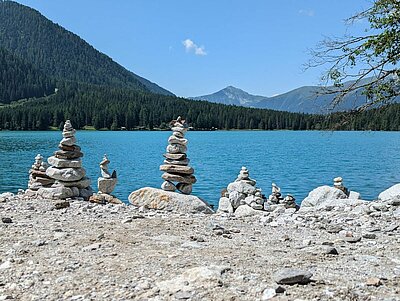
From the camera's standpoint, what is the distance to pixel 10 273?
24.0 feet

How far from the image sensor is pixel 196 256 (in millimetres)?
7945

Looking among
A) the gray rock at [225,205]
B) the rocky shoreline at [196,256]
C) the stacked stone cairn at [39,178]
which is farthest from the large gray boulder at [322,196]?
the stacked stone cairn at [39,178]

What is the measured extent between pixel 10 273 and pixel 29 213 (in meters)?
6.29

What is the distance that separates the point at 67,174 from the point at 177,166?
4330 mm

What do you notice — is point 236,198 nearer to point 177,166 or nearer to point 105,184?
point 177,166

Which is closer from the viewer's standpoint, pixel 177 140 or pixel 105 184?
pixel 177 140

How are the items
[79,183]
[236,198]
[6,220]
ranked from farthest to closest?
[236,198] < [79,183] < [6,220]

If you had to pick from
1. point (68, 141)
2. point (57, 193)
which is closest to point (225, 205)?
point (68, 141)

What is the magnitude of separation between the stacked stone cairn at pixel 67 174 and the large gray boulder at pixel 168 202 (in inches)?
126

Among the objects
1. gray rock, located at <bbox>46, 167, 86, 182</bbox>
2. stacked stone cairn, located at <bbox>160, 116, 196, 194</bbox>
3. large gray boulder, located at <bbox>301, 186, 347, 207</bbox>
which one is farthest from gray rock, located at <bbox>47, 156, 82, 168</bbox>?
large gray boulder, located at <bbox>301, 186, 347, 207</bbox>

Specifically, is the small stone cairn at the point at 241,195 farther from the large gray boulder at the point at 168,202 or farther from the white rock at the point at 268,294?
the white rock at the point at 268,294

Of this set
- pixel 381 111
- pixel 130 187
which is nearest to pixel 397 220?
pixel 381 111

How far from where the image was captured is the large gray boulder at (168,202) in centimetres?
1503

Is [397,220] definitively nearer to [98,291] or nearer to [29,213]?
[98,291]
